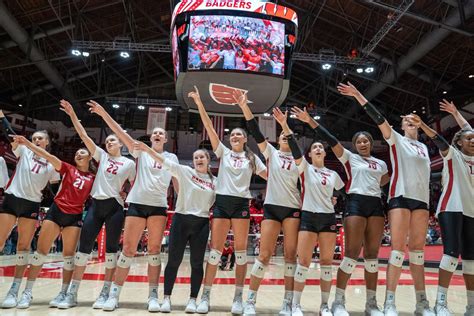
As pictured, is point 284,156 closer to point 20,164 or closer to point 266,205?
point 266,205

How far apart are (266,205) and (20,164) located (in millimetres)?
2759

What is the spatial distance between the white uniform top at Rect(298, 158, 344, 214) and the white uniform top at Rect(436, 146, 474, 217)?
110cm

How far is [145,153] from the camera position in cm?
438

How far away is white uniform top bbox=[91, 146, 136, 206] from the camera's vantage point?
167 inches

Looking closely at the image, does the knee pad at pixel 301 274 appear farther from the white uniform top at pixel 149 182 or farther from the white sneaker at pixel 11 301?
the white sneaker at pixel 11 301

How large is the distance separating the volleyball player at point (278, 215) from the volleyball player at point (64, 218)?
6.40 feet

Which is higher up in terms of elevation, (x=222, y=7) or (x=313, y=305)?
(x=222, y=7)

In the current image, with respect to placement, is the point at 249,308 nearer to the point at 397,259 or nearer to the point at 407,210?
the point at 397,259

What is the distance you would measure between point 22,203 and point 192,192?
1.83m

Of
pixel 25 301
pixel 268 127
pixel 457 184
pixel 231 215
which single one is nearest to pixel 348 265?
pixel 231 215

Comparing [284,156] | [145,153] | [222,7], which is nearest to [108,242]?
[145,153]

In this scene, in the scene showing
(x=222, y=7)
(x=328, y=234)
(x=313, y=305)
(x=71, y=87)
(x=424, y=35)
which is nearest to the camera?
(x=328, y=234)

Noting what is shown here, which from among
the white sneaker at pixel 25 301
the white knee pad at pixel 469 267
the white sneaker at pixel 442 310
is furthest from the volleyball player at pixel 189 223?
the white knee pad at pixel 469 267

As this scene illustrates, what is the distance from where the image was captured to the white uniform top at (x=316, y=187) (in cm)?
393
